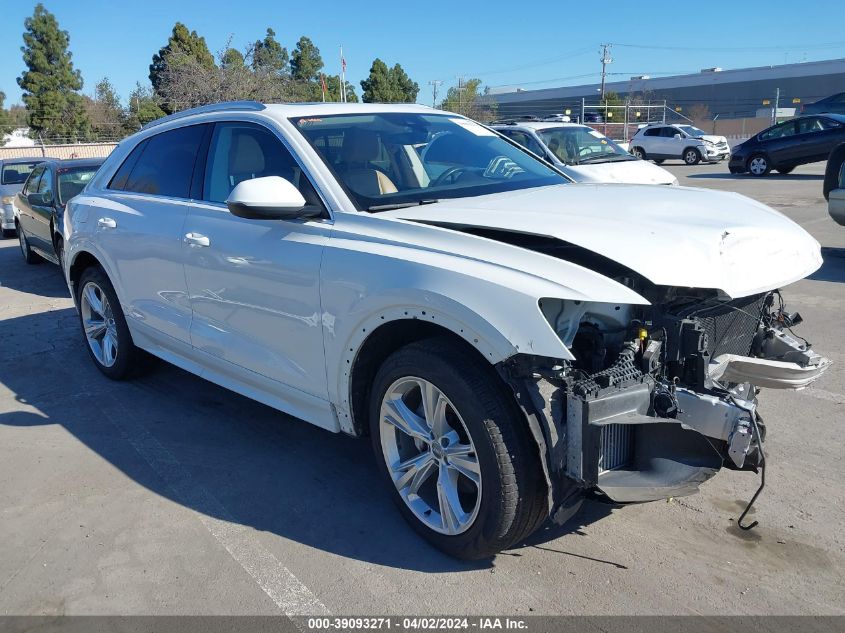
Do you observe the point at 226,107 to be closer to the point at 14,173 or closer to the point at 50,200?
the point at 50,200

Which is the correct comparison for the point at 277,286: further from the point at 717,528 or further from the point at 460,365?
the point at 717,528

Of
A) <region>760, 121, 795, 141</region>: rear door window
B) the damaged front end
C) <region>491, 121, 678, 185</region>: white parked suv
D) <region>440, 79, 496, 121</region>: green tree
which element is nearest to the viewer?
the damaged front end

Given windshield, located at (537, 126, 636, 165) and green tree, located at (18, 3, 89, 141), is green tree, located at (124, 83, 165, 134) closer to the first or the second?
green tree, located at (18, 3, 89, 141)

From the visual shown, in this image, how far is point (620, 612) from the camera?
2.81m

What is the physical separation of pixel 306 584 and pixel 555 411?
131cm

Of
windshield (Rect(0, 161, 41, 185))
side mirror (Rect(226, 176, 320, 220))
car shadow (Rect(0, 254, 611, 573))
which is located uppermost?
side mirror (Rect(226, 176, 320, 220))

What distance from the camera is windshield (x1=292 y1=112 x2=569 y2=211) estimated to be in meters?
3.71

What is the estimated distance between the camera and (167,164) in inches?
191

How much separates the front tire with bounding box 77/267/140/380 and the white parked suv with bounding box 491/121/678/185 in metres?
8.08

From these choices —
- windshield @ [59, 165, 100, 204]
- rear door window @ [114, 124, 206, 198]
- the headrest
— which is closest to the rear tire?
windshield @ [59, 165, 100, 204]

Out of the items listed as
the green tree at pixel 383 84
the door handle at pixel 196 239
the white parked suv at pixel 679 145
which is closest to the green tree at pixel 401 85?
the green tree at pixel 383 84

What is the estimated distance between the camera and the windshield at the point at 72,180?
9.90 meters

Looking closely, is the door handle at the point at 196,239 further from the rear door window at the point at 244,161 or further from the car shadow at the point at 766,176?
the car shadow at the point at 766,176

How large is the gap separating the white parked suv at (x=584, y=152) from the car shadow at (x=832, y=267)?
121 inches
